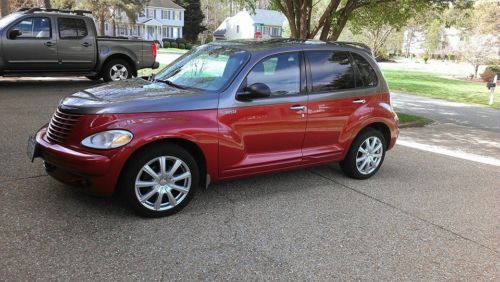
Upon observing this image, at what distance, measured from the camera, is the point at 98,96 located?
4.43 metres

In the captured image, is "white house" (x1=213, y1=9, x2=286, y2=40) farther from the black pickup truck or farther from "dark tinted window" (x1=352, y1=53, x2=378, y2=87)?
"dark tinted window" (x1=352, y1=53, x2=378, y2=87)

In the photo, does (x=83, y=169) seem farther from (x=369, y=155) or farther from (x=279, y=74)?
(x=369, y=155)

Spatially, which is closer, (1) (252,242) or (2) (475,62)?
(1) (252,242)

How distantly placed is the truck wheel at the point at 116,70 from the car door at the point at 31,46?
1345 mm

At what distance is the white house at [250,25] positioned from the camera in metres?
76.7

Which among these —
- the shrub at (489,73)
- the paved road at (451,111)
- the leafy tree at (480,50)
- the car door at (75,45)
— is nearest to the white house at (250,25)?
the leafy tree at (480,50)

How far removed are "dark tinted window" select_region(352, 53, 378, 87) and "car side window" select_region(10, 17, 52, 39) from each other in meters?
8.60

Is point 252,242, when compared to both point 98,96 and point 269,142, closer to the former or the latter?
point 269,142

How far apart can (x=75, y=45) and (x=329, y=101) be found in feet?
28.2

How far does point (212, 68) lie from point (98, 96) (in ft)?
4.29

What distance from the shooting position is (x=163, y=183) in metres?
4.30

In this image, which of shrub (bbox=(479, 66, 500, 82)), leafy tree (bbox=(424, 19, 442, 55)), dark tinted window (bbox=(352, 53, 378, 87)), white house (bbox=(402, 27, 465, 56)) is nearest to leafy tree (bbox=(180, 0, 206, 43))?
white house (bbox=(402, 27, 465, 56))

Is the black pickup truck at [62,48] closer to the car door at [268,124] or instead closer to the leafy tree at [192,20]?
the car door at [268,124]

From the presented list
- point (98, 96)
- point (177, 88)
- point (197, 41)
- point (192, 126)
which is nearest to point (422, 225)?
point (192, 126)
